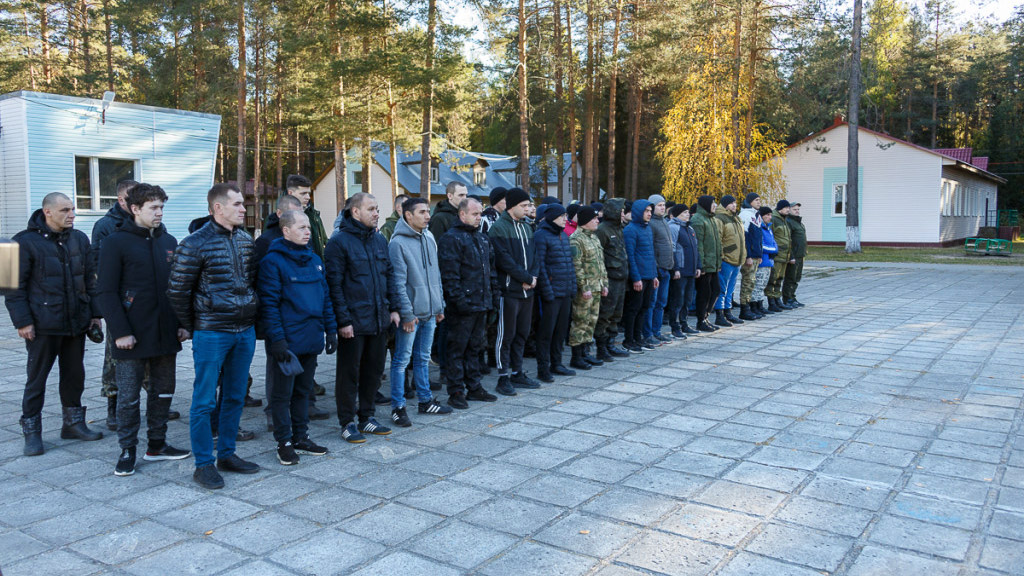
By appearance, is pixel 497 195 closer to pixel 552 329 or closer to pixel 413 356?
pixel 552 329

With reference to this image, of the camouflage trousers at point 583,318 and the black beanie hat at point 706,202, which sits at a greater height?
the black beanie hat at point 706,202

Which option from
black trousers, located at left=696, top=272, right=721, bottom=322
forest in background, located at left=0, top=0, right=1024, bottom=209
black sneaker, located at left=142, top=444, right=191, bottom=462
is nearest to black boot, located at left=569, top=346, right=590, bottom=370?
black trousers, located at left=696, top=272, right=721, bottom=322

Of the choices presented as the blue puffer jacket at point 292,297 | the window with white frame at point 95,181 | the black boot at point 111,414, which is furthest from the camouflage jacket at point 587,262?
the window with white frame at point 95,181

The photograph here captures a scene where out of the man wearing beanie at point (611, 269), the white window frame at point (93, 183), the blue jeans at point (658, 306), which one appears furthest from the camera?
the white window frame at point (93, 183)

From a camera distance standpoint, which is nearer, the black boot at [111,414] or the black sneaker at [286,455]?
the black sneaker at [286,455]

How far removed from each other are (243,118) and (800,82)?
21124 millimetres

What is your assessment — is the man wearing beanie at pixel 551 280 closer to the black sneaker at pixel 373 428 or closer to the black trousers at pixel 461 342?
the black trousers at pixel 461 342

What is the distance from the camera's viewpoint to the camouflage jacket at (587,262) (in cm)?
799

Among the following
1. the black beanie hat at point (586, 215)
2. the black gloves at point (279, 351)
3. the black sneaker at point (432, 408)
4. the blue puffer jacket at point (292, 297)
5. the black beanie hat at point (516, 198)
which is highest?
the black beanie hat at point (516, 198)

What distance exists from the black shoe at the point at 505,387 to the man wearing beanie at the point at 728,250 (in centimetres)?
493

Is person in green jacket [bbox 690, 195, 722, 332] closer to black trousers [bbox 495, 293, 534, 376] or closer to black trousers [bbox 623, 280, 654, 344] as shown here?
black trousers [bbox 623, 280, 654, 344]

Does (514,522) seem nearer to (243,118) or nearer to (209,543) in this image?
(209,543)

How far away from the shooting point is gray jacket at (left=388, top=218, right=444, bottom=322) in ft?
19.4

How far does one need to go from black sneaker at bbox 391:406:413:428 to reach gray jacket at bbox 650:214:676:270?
4439 millimetres
